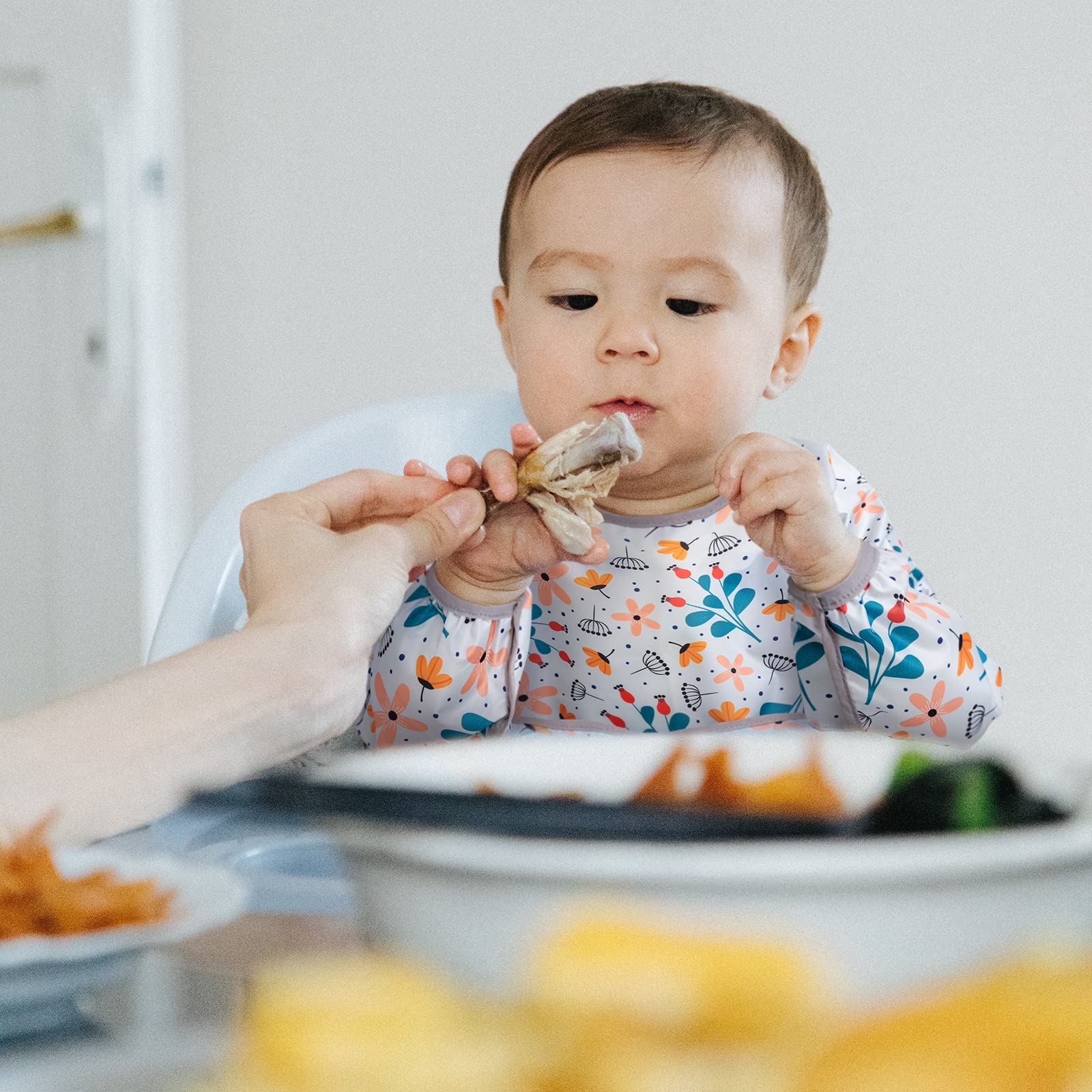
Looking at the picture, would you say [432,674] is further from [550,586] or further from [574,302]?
[574,302]

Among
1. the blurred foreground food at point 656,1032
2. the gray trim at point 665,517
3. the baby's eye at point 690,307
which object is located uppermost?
the baby's eye at point 690,307

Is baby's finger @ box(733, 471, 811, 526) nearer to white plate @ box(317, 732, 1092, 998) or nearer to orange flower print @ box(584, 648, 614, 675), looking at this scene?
orange flower print @ box(584, 648, 614, 675)

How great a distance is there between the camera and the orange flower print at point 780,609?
1055 mm

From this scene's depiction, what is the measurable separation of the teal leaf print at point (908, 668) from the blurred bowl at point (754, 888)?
71cm

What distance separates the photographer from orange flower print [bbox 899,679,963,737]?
0.94 meters

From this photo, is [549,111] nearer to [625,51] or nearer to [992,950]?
[625,51]

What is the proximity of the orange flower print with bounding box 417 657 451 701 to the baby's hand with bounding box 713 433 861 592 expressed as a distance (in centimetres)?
24

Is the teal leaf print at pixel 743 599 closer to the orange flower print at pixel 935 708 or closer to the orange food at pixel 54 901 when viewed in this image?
the orange flower print at pixel 935 708

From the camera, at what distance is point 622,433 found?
0.77m

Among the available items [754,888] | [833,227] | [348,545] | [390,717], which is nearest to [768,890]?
[754,888]

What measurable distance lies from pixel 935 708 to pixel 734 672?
0.16 m

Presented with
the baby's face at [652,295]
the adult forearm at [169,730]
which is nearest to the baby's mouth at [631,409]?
the baby's face at [652,295]

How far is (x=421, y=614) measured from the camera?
986 millimetres

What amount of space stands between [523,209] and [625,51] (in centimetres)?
116
